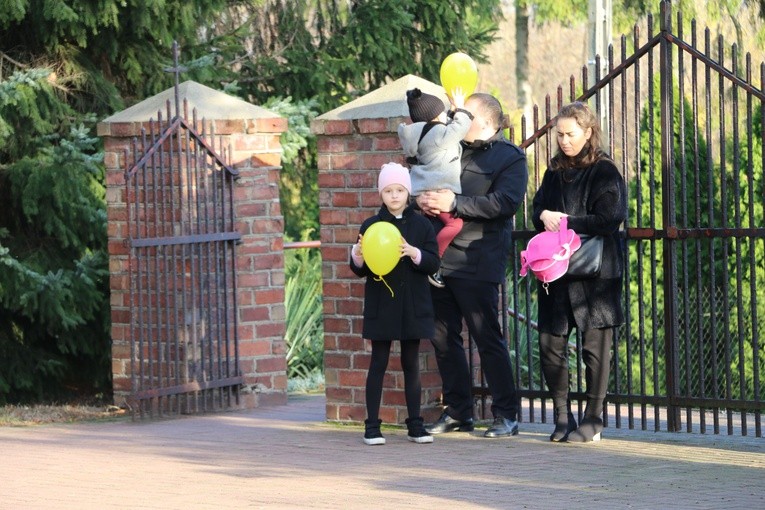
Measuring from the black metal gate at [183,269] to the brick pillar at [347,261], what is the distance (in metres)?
1.09

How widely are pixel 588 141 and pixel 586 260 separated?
63 centimetres

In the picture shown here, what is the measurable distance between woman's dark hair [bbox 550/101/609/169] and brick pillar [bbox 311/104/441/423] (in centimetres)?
108

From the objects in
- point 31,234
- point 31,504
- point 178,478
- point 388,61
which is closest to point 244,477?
point 178,478

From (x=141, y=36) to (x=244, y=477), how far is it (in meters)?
5.36

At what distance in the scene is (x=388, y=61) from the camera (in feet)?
46.5

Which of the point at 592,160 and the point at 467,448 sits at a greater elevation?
the point at 592,160

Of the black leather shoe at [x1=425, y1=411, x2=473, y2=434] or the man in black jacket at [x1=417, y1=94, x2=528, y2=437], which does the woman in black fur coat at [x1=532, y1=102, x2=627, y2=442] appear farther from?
the black leather shoe at [x1=425, y1=411, x2=473, y2=434]


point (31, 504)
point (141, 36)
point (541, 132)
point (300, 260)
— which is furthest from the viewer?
point (300, 260)

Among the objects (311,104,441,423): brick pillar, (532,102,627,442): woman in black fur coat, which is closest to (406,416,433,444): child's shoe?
(311,104,441,423): brick pillar

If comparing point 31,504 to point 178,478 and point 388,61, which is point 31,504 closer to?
point 178,478

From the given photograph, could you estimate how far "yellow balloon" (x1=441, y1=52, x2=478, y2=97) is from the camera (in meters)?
7.47

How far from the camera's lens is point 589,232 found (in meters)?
7.20

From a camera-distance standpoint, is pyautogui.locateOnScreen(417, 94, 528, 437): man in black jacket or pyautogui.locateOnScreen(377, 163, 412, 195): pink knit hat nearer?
pyautogui.locateOnScreen(377, 163, 412, 195): pink knit hat

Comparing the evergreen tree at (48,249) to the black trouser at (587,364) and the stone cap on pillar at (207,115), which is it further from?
the black trouser at (587,364)
